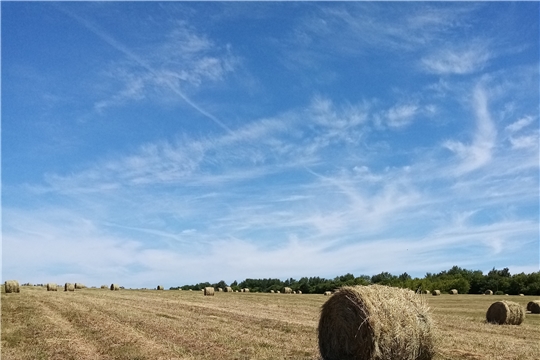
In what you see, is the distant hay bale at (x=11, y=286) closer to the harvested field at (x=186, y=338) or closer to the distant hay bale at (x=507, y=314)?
the harvested field at (x=186, y=338)

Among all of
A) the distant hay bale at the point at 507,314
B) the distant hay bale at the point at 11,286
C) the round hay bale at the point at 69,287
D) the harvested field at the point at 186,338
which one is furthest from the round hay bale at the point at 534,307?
the round hay bale at the point at 69,287

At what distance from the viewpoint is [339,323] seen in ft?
45.6

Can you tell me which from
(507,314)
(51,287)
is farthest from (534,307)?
(51,287)

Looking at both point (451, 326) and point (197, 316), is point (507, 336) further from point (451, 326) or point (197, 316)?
point (197, 316)

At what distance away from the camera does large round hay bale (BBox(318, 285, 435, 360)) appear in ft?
40.6

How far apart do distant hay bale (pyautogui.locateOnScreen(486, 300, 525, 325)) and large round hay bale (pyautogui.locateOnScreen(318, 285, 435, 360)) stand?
12770mm

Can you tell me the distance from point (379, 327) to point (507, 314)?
14.3 metres

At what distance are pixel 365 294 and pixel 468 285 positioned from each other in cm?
6708

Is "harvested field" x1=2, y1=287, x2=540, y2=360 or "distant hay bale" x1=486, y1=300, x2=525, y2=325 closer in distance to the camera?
"harvested field" x1=2, y1=287, x2=540, y2=360

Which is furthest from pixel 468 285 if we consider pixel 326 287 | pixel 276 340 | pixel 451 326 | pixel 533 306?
pixel 276 340

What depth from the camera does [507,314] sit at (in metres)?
23.7

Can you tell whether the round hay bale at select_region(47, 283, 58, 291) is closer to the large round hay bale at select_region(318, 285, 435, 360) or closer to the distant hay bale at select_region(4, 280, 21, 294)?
the distant hay bale at select_region(4, 280, 21, 294)

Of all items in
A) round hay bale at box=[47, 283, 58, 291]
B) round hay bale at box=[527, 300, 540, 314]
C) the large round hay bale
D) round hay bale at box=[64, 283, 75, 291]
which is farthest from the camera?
round hay bale at box=[64, 283, 75, 291]

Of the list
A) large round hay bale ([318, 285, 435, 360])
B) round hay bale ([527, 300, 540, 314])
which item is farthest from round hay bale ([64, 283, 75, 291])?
large round hay bale ([318, 285, 435, 360])
